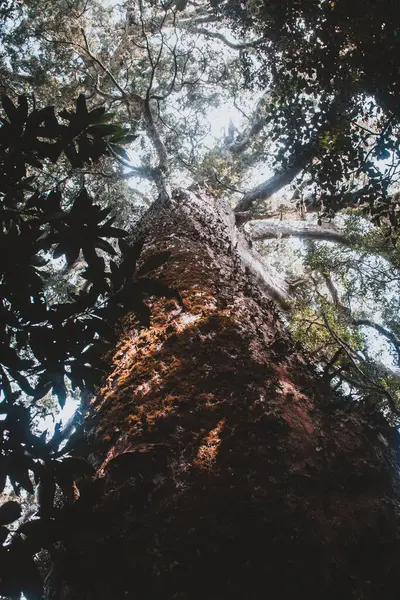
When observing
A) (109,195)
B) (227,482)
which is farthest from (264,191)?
(227,482)

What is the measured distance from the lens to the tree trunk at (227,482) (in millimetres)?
1199

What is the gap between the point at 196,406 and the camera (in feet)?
6.43

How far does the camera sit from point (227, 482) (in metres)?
1.52

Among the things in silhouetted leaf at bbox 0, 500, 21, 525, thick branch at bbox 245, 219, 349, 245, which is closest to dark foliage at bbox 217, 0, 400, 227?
silhouetted leaf at bbox 0, 500, 21, 525

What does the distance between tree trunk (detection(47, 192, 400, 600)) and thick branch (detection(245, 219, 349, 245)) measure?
8669 mm

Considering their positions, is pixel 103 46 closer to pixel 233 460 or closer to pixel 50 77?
pixel 50 77

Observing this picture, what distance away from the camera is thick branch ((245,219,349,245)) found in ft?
36.3

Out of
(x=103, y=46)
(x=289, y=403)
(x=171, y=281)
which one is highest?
(x=103, y=46)

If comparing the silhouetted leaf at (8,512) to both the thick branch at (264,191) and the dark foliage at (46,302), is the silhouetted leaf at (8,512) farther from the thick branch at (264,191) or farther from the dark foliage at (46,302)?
the thick branch at (264,191)

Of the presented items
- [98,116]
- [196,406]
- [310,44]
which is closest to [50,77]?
[310,44]

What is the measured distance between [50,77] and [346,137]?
9.99 meters

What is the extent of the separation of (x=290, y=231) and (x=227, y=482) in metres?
10.3

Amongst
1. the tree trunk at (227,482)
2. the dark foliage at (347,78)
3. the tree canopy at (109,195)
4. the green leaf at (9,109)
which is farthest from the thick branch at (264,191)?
the green leaf at (9,109)

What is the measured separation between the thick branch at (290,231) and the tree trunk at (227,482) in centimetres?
867
